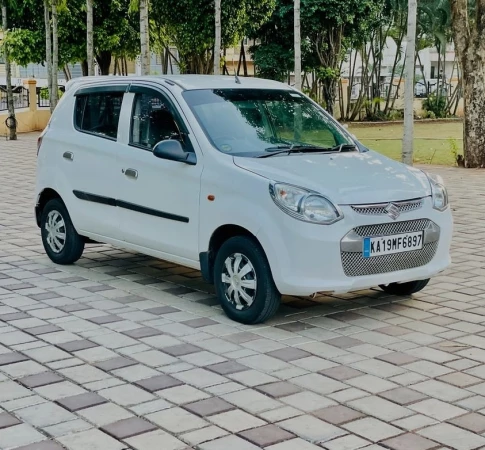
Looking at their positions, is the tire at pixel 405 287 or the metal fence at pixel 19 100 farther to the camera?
the metal fence at pixel 19 100

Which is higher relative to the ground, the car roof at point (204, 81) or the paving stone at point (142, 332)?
the car roof at point (204, 81)

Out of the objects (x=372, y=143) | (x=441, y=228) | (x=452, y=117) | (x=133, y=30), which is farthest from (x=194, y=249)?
(x=452, y=117)

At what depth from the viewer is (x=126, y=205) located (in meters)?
7.64

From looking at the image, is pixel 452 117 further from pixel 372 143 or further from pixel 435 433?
pixel 435 433

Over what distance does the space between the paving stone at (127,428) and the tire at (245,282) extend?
1890 millimetres

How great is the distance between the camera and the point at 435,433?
4.52 meters

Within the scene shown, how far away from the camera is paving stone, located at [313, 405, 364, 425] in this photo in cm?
468

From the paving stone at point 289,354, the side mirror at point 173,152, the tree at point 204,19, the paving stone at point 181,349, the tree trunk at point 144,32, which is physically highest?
the tree at point 204,19

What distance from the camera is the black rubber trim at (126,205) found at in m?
7.12

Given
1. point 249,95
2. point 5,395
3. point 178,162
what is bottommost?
point 5,395

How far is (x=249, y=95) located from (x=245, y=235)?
5.06ft

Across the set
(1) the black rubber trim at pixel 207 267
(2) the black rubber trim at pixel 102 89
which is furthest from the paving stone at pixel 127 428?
(2) the black rubber trim at pixel 102 89

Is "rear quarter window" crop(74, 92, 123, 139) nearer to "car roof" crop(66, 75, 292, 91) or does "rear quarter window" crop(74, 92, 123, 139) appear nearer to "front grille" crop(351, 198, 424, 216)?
"car roof" crop(66, 75, 292, 91)

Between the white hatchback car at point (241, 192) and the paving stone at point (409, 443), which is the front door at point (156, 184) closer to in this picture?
the white hatchback car at point (241, 192)
